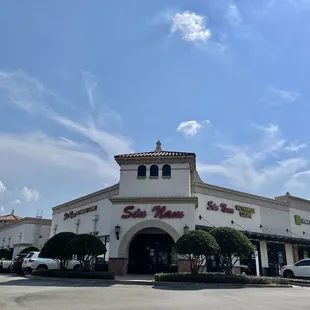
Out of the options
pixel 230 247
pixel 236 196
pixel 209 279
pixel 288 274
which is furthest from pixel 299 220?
pixel 209 279

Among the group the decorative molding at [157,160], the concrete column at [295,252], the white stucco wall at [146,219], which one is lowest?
the concrete column at [295,252]

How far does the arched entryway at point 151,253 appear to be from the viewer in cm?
2358

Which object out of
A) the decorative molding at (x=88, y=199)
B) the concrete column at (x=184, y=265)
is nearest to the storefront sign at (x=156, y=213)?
the concrete column at (x=184, y=265)

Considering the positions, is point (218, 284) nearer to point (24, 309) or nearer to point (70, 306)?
point (70, 306)

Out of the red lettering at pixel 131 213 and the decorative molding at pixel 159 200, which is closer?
the decorative molding at pixel 159 200

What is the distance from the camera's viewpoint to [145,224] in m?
21.5

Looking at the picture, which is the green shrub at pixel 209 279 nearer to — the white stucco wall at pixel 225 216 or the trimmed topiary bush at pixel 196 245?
the trimmed topiary bush at pixel 196 245

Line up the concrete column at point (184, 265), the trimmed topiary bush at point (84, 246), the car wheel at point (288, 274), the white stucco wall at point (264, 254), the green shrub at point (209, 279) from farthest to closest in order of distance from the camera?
the white stucco wall at point (264, 254), the car wheel at point (288, 274), the concrete column at point (184, 265), the trimmed topiary bush at point (84, 246), the green shrub at point (209, 279)

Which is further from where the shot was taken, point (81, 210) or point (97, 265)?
point (81, 210)

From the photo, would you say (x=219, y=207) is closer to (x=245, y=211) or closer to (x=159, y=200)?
(x=245, y=211)

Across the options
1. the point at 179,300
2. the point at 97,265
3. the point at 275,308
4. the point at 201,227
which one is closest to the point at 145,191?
the point at 201,227

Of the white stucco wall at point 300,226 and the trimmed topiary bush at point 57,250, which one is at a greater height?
the white stucco wall at point 300,226

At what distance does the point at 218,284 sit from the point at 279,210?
51.9 feet

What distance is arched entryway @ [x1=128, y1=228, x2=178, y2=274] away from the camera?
23578mm
